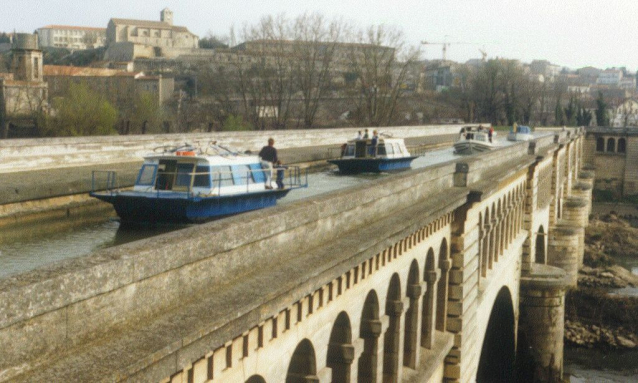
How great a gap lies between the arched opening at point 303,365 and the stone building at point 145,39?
146 metres

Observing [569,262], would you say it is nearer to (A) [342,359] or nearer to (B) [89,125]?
(B) [89,125]

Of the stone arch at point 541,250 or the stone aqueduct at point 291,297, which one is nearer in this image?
the stone aqueduct at point 291,297

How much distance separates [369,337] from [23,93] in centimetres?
5543

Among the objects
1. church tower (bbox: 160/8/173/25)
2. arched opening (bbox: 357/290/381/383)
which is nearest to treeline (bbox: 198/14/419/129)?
arched opening (bbox: 357/290/381/383)

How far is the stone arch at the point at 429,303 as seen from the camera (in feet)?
47.1

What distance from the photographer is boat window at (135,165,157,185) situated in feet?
41.5

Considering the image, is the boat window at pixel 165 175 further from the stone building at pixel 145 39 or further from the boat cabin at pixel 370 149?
the stone building at pixel 145 39

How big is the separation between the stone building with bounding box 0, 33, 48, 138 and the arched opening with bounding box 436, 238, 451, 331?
3487cm

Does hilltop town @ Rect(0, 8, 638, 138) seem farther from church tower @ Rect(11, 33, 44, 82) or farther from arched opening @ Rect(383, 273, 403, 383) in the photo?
arched opening @ Rect(383, 273, 403, 383)

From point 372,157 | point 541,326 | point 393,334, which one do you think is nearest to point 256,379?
point 393,334

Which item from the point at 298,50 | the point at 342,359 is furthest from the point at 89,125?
the point at 342,359

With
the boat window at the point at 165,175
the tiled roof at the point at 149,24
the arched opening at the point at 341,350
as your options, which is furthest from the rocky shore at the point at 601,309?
the tiled roof at the point at 149,24

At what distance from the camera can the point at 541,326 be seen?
30.1 meters

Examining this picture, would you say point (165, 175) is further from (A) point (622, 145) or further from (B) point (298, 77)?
(A) point (622, 145)
